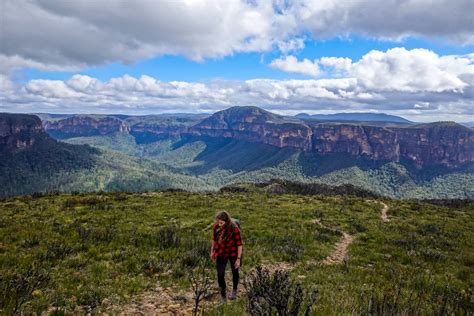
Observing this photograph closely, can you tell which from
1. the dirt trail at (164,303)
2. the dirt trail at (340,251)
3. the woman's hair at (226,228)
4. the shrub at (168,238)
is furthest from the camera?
the dirt trail at (340,251)

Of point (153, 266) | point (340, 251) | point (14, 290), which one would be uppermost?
point (14, 290)

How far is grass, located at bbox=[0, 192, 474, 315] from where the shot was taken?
25.2 ft

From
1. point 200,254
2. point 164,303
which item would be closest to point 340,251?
point 200,254

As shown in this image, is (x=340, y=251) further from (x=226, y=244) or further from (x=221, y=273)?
(x=221, y=273)

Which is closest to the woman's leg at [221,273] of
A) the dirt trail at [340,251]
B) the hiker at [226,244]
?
the hiker at [226,244]

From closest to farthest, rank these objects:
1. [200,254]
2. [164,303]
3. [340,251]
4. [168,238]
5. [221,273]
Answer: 1. [164,303]
2. [221,273]
3. [200,254]
4. [168,238]
5. [340,251]

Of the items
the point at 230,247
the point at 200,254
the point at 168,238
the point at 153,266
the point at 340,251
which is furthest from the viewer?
the point at 340,251

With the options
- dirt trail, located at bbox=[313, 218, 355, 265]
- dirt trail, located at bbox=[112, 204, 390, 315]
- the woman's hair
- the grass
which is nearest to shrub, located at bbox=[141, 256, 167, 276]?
the grass

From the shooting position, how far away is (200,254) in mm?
12070

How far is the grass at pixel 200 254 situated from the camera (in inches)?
303

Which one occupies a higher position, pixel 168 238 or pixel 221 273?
pixel 221 273

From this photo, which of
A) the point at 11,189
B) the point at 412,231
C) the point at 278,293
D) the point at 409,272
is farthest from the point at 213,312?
the point at 11,189

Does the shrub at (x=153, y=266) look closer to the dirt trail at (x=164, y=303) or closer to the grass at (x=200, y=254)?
the grass at (x=200, y=254)

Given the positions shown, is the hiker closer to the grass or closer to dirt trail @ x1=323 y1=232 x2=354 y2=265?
the grass
